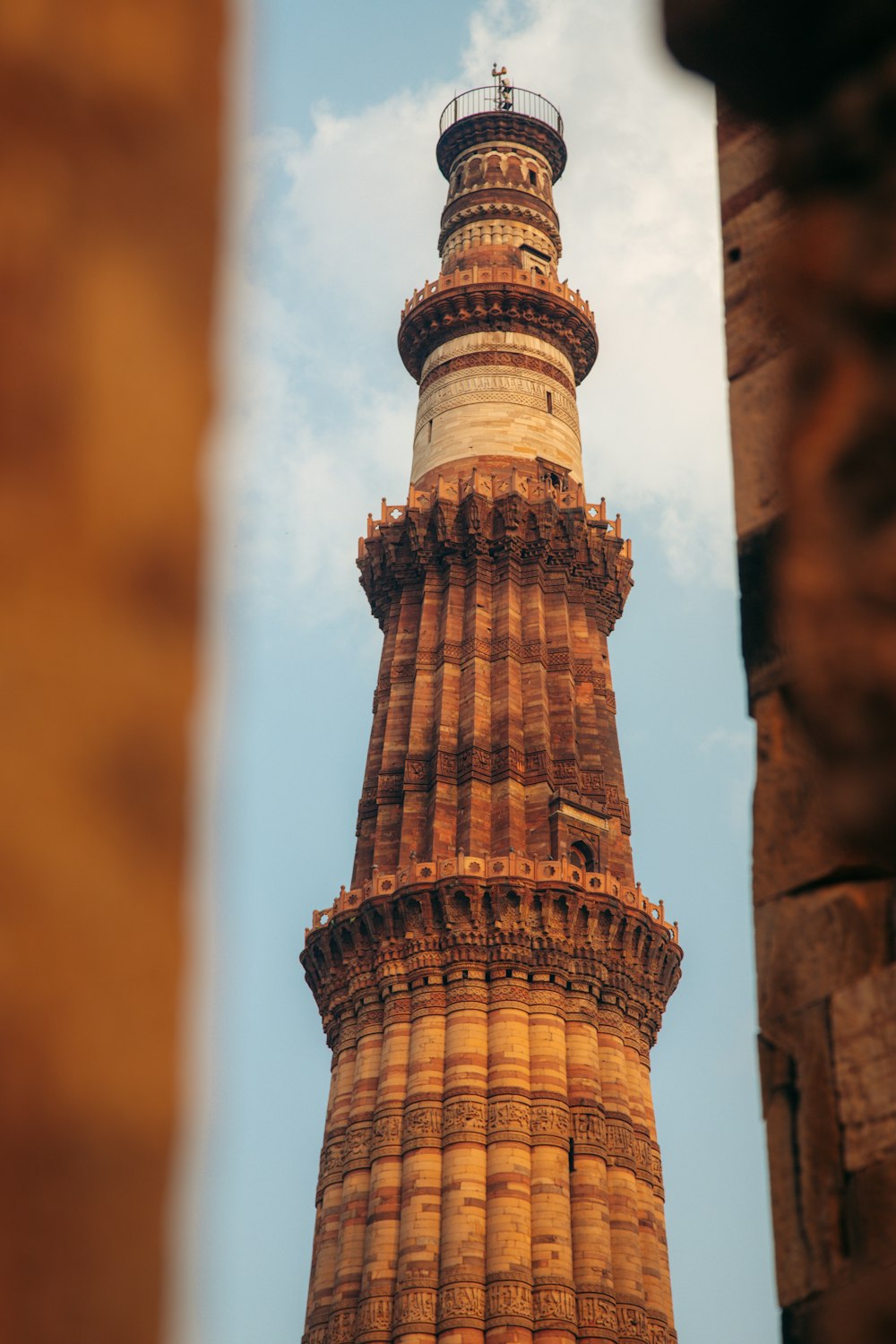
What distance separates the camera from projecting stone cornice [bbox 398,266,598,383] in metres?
33.7

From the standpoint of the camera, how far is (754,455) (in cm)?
426

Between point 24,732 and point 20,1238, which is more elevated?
point 24,732

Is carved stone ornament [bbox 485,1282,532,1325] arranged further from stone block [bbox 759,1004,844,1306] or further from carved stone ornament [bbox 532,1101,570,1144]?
stone block [bbox 759,1004,844,1306]

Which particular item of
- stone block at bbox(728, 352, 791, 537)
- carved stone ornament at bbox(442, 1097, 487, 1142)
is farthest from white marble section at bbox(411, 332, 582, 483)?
stone block at bbox(728, 352, 791, 537)

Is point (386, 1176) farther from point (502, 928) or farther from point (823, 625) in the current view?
point (823, 625)

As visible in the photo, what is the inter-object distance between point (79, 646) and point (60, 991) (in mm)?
314

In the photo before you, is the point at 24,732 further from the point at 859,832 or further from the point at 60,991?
the point at 859,832

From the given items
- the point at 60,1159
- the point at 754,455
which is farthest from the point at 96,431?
the point at 754,455

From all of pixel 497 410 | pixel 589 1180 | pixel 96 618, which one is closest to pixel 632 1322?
pixel 589 1180

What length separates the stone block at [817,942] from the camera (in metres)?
3.65

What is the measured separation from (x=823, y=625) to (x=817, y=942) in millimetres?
936

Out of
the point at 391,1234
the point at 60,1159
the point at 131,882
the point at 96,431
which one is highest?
the point at 391,1234

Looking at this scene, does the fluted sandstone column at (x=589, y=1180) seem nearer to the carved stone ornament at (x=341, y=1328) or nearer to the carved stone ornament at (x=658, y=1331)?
the carved stone ornament at (x=658, y=1331)

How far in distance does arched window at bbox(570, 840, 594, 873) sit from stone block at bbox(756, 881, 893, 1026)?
2324cm
